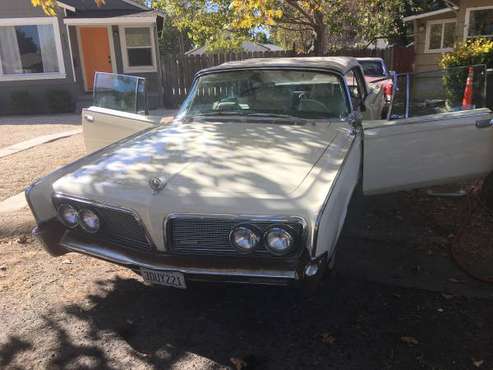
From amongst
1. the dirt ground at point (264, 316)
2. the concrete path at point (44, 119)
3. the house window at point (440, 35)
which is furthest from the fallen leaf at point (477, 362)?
the house window at point (440, 35)

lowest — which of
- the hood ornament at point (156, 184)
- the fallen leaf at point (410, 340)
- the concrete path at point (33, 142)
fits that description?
the fallen leaf at point (410, 340)

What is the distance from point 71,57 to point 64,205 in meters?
13.4

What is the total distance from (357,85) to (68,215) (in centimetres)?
353

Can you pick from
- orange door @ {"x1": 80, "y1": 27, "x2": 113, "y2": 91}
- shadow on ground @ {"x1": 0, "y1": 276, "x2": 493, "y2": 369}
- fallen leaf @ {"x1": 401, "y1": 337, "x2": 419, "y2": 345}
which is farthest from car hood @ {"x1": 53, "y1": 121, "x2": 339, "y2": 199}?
orange door @ {"x1": 80, "y1": 27, "x2": 113, "y2": 91}

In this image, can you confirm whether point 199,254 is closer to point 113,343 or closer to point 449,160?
point 113,343

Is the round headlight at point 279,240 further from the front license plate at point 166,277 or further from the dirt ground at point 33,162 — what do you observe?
the dirt ground at point 33,162

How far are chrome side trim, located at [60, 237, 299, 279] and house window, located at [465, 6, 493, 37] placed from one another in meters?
16.5

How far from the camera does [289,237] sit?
2.63 metres

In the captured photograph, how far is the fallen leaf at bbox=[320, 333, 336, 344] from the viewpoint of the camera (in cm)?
301

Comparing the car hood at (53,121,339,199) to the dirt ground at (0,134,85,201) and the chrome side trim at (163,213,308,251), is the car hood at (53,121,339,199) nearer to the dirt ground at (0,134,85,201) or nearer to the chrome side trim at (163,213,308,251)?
the chrome side trim at (163,213,308,251)

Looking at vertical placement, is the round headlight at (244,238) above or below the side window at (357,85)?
below

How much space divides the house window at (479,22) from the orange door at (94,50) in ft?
42.3

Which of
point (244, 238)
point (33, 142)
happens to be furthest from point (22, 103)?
point (244, 238)

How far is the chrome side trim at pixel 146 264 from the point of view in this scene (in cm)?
269
